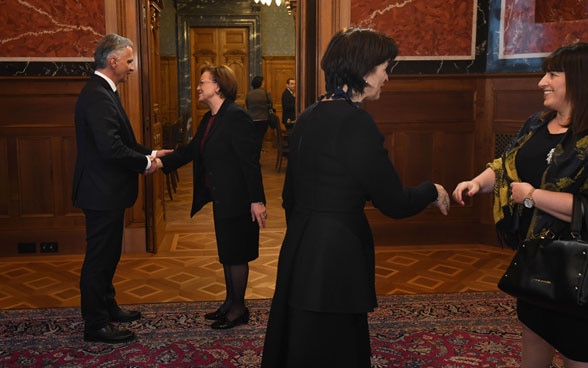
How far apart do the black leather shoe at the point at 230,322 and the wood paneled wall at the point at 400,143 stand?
7.61ft

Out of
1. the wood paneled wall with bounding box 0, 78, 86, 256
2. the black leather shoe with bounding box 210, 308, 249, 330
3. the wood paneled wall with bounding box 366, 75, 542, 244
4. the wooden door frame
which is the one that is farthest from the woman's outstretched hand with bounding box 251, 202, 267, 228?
the wooden door frame

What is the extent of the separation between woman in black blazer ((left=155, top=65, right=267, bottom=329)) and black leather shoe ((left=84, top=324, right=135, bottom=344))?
540 mm

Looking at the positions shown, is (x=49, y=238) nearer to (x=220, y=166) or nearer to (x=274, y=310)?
(x=220, y=166)

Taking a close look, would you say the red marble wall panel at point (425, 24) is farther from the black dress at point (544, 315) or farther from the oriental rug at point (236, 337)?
the black dress at point (544, 315)

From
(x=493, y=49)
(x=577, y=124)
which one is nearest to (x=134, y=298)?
(x=577, y=124)

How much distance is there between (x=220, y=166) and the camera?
3.59m

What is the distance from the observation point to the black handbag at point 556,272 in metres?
1.91

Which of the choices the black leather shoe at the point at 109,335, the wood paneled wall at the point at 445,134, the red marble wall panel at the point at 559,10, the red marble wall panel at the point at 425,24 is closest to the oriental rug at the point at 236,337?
the black leather shoe at the point at 109,335

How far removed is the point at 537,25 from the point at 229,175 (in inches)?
135

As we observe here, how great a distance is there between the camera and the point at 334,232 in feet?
6.83

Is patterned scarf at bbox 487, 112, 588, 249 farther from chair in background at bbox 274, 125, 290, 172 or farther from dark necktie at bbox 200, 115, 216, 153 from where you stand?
chair in background at bbox 274, 125, 290, 172

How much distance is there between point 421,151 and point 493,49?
1.18m

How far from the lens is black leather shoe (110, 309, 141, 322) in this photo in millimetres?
3912

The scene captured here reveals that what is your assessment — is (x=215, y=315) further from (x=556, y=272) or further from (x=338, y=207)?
(x=556, y=272)
